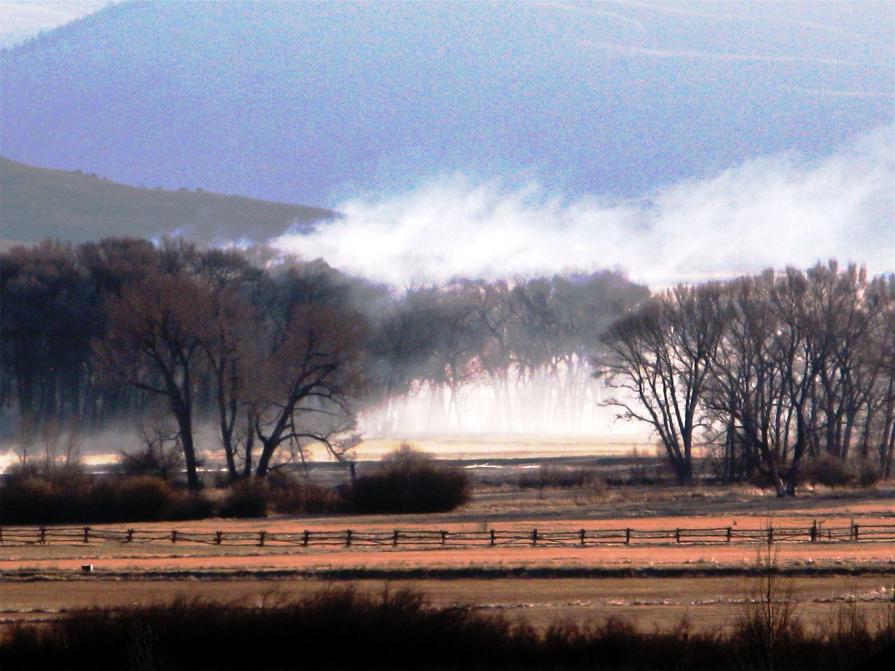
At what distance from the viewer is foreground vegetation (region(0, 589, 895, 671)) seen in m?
19.8

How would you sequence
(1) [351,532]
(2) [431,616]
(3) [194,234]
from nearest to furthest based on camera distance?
(2) [431,616], (1) [351,532], (3) [194,234]

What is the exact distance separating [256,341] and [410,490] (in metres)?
26.9

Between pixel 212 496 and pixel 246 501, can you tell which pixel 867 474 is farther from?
pixel 212 496

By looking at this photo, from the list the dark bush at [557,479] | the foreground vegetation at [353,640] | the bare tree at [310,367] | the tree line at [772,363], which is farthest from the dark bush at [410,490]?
the foreground vegetation at [353,640]

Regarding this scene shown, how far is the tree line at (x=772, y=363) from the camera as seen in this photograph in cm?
6744

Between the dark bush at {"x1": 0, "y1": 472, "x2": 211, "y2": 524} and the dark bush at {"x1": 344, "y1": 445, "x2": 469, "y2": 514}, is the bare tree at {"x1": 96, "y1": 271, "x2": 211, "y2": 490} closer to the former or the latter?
the dark bush at {"x1": 0, "y1": 472, "x2": 211, "y2": 524}

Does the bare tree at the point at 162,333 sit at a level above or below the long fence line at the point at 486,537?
above

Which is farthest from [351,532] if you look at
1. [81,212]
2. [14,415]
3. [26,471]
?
[81,212]

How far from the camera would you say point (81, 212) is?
197 m

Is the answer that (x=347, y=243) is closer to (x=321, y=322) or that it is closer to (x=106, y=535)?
(x=321, y=322)

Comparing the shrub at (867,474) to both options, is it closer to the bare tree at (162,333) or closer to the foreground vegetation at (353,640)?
the bare tree at (162,333)

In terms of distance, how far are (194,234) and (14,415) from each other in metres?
101

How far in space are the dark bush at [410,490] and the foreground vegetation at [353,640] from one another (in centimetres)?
3407

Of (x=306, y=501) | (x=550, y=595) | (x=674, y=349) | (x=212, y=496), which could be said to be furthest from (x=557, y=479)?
(x=550, y=595)
